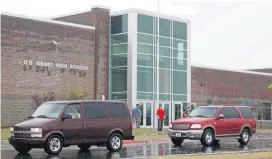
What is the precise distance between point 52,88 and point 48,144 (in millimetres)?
21434

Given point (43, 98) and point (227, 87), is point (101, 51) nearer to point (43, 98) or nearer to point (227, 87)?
point (43, 98)

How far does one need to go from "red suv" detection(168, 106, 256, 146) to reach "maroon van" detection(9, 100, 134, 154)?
374 centimetres

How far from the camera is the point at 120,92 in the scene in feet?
143

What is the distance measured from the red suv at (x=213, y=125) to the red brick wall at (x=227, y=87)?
25910 mm

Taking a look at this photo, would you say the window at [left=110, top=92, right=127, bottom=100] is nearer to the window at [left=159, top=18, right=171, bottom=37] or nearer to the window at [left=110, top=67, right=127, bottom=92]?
the window at [left=110, top=67, right=127, bottom=92]

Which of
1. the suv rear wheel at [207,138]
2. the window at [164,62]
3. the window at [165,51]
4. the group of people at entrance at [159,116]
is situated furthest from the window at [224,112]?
the window at [165,51]

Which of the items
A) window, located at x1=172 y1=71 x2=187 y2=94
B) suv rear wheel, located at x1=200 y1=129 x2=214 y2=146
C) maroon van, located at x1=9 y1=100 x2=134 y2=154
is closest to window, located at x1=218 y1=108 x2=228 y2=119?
suv rear wheel, located at x1=200 y1=129 x2=214 y2=146

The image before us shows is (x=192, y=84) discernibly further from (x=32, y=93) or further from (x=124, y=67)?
(x=32, y=93)

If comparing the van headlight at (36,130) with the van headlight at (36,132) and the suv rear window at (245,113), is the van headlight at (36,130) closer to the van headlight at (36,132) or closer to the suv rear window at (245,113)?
the van headlight at (36,132)

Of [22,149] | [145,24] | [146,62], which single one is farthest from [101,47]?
[22,149]

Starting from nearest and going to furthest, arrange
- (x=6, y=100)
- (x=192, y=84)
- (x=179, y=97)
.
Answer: (x=6, y=100) → (x=179, y=97) → (x=192, y=84)

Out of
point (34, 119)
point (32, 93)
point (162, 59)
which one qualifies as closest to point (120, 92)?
point (162, 59)

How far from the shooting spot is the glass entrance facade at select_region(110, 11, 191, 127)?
43438 millimetres

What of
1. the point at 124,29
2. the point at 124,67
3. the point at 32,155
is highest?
the point at 124,29
